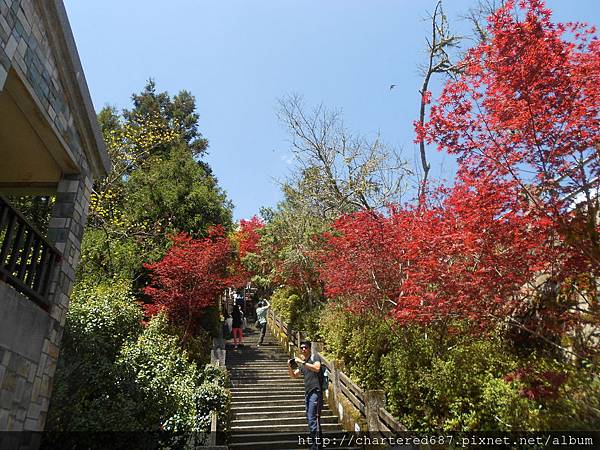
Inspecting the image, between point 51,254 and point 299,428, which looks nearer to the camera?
point 51,254

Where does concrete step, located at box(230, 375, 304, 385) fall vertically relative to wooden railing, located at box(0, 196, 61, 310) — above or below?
below

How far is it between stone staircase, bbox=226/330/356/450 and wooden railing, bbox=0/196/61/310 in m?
5.06

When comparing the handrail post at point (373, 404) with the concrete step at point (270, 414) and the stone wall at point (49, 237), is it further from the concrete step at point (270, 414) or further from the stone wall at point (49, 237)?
the stone wall at point (49, 237)

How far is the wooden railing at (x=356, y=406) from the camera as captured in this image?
7.41 metres

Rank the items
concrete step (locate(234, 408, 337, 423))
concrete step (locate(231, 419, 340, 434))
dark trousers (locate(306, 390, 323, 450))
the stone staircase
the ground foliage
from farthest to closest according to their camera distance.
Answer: concrete step (locate(234, 408, 337, 423)) → concrete step (locate(231, 419, 340, 434)) → the stone staircase → the ground foliage → dark trousers (locate(306, 390, 323, 450))

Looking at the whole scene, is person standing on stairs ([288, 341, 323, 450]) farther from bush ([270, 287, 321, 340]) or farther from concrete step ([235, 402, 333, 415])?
bush ([270, 287, 321, 340])

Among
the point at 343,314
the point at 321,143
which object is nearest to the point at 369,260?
the point at 343,314

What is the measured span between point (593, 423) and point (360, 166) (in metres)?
11.4

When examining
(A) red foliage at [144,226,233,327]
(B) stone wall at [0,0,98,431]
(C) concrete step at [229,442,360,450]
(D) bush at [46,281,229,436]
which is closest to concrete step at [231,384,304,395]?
(D) bush at [46,281,229,436]

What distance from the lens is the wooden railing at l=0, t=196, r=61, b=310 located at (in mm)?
4411

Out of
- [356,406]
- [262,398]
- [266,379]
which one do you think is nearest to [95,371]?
[262,398]

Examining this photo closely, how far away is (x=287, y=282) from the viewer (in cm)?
1789

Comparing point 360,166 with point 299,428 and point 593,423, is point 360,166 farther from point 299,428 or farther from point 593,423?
point 593,423

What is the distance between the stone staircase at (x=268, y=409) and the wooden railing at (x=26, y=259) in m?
5.06
